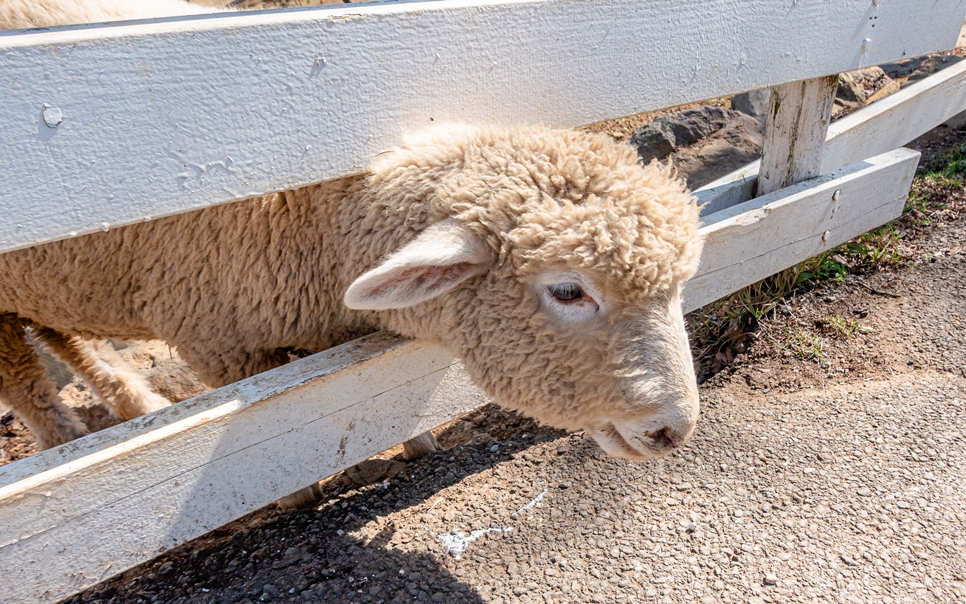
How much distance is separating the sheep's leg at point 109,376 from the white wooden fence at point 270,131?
2171 millimetres

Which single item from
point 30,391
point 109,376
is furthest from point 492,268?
point 109,376

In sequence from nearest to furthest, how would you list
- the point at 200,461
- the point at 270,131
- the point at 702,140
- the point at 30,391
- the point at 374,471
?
the point at 270,131 → the point at 200,461 → the point at 374,471 → the point at 30,391 → the point at 702,140

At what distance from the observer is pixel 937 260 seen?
377 centimetres

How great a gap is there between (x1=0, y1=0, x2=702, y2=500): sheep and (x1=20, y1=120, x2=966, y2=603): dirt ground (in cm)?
43

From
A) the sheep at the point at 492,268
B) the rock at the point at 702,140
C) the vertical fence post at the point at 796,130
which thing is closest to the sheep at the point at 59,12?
the sheep at the point at 492,268

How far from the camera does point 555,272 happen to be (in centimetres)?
191

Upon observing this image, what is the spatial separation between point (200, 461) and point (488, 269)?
3.34 feet

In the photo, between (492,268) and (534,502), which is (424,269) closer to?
(492,268)

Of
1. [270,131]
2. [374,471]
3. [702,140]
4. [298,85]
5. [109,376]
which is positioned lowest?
[109,376]

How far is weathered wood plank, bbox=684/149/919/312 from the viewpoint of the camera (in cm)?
289

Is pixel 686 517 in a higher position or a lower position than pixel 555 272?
lower

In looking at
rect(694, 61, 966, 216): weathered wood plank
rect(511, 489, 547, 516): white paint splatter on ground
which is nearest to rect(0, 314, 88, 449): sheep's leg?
rect(511, 489, 547, 516): white paint splatter on ground

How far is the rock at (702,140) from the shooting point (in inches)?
202

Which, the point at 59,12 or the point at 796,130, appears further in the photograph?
the point at 796,130
